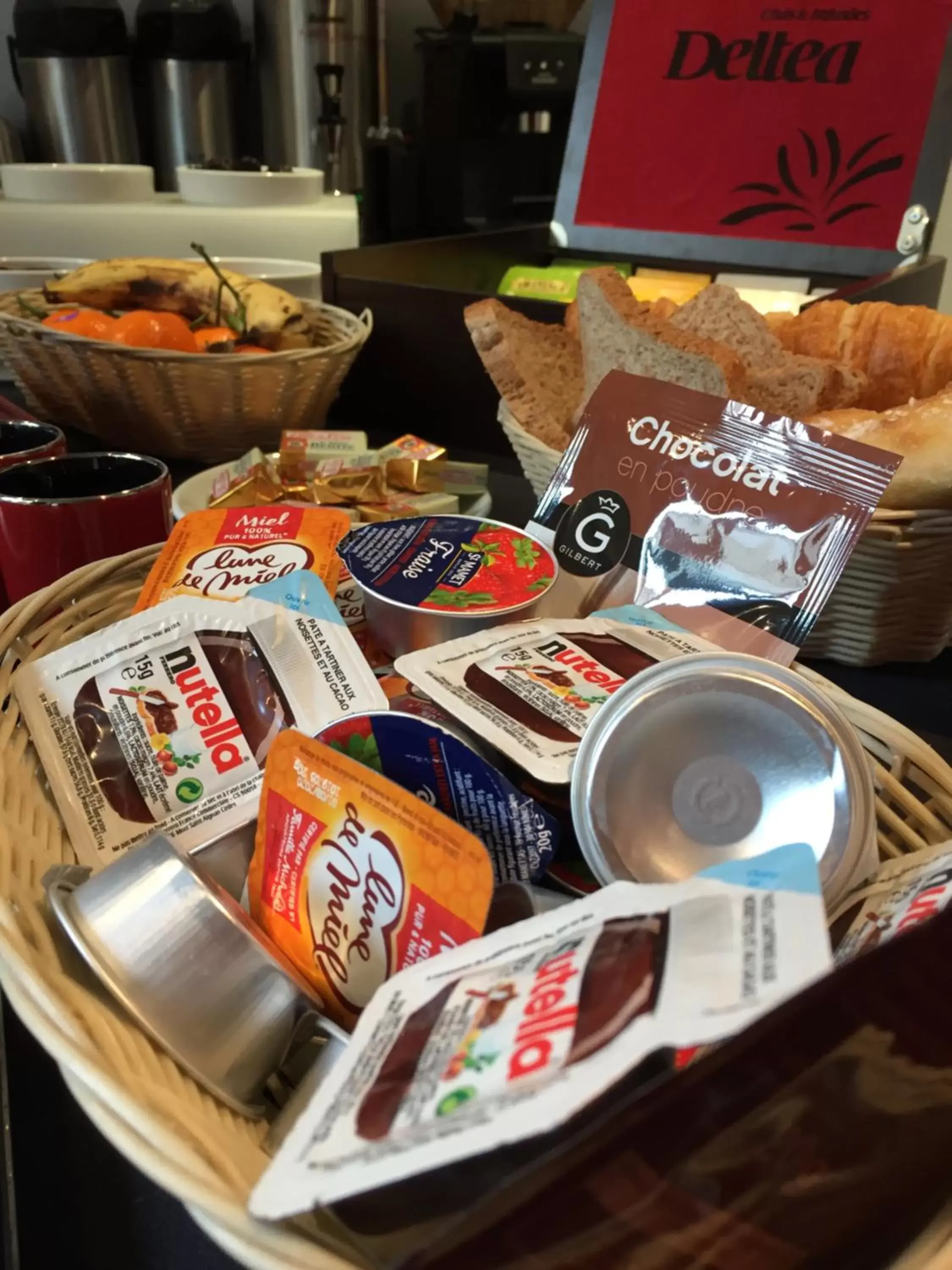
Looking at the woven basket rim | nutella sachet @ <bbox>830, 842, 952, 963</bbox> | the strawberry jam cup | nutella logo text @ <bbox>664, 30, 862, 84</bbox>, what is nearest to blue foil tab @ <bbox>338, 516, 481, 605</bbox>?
the strawberry jam cup

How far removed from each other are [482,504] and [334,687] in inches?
→ 16.1

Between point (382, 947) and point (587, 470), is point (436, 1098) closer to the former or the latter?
point (382, 947)

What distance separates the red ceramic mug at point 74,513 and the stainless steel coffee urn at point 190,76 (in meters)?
1.23

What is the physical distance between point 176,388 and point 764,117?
108cm

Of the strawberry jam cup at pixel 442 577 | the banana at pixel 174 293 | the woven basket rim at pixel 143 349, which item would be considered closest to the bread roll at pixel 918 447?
the strawberry jam cup at pixel 442 577

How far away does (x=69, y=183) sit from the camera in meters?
1.58

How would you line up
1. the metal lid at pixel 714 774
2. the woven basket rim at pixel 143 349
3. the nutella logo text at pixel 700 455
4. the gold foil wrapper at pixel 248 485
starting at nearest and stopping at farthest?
the metal lid at pixel 714 774, the nutella logo text at pixel 700 455, the gold foil wrapper at pixel 248 485, the woven basket rim at pixel 143 349

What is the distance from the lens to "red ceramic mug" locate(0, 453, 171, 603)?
72cm

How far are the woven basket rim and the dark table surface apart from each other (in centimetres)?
77

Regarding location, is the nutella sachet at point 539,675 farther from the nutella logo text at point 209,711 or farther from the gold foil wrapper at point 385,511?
the gold foil wrapper at point 385,511

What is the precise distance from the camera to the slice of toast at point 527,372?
0.91m

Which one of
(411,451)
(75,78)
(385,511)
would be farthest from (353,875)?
(75,78)

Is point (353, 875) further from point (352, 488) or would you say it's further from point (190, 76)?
point (190, 76)

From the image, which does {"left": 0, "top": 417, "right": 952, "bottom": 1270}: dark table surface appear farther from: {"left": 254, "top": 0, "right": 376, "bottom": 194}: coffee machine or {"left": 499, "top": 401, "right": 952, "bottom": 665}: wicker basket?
{"left": 254, "top": 0, "right": 376, "bottom": 194}: coffee machine
